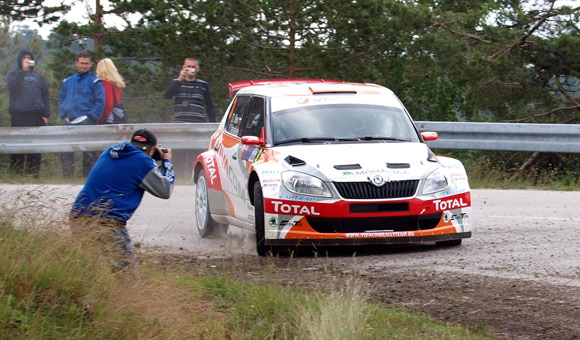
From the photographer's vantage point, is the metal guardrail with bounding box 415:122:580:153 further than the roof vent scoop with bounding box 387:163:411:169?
Yes

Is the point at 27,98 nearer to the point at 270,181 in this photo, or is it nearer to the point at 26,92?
the point at 26,92

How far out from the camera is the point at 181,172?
677 inches

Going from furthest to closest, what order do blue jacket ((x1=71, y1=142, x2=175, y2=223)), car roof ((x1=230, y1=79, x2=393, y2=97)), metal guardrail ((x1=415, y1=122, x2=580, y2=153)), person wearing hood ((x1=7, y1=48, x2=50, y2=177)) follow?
person wearing hood ((x1=7, y1=48, x2=50, y2=177)) < metal guardrail ((x1=415, y1=122, x2=580, y2=153)) < car roof ((x1=230, y1=79, x2=393, y2=97)) < blue jacket ((x1=71, y1=142, x2=175, y2=223))

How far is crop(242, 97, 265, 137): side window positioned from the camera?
999 centimetres

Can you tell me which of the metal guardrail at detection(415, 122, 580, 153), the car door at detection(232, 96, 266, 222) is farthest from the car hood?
the metal guardrail at detection(415, 122, 580, 153)

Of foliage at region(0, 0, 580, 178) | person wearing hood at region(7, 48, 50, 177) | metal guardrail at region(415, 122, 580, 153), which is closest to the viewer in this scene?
metal guardrail at region(415, 122, 580, 153)

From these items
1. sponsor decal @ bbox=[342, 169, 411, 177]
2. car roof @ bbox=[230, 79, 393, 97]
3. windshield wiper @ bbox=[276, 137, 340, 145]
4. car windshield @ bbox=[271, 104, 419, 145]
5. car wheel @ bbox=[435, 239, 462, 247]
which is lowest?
car wheel @ bbox=[435, 239, 462, 247]

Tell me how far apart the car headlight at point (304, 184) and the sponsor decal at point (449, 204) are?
1071mm

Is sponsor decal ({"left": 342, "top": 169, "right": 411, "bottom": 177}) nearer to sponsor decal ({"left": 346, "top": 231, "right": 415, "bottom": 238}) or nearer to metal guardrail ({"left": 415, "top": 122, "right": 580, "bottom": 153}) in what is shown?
sponsor decal ({"left": 346, "top": 231, "right": 415, "bottom": 238})

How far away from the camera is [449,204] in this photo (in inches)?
351

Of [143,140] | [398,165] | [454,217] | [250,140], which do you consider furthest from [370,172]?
[143,140]

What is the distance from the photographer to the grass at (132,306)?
5.14 metres

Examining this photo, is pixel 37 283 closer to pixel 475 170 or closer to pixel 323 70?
pixel 475 170

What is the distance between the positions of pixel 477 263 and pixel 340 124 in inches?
90.6
